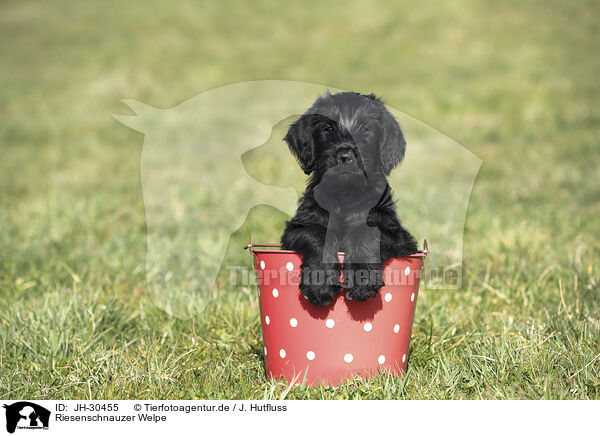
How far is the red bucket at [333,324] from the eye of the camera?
2.68 m

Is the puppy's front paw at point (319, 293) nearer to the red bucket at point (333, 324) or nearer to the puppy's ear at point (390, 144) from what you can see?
the red bucket at point (333, 324)

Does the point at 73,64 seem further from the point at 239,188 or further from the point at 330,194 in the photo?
the point at 330,194

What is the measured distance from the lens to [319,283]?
253 cm

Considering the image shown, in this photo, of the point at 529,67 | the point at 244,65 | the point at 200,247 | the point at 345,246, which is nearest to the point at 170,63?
the point at 244,65

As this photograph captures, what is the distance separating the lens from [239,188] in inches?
294

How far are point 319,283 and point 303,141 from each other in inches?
30.2

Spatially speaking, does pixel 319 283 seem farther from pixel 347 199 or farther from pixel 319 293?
pixel 347 199

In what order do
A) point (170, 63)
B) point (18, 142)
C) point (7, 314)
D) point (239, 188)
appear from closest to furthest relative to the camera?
point (7, 314), point (239, 188), point (18, 142), point (170, 63)
